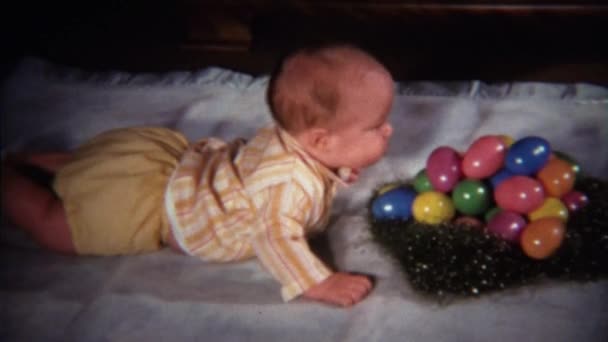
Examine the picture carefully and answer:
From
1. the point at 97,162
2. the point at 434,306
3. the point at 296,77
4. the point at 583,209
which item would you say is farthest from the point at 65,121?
the point at 583,209

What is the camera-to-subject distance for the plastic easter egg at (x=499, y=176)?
0.78 meters

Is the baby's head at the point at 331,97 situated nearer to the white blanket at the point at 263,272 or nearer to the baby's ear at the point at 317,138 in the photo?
the baby's ear at the point at 317,138

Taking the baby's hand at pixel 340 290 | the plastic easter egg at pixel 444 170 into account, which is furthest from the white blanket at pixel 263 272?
the plastic easter egg at pixel 444 170

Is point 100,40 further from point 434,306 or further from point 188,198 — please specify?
point 434,306

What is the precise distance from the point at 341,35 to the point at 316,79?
0.76 meters

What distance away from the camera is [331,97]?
0.69m

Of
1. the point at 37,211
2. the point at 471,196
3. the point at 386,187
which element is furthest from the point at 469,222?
the point at 37,211

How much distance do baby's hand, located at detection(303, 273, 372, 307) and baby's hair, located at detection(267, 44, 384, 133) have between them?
18 centimetres

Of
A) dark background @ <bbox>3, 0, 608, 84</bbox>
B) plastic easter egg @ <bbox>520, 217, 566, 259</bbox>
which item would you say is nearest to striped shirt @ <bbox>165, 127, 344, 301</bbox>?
plastic easter egg @ <bbox>520, 217, 566, 259</bbox>

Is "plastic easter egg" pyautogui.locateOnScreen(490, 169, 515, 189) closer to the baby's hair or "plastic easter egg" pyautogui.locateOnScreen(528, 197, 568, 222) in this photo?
"plastic easter egg" pyautogui.locateOnScreen(528, 197, 568, 222)

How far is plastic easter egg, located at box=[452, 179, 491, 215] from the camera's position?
0.78 meters

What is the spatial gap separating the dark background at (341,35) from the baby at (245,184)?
420 millimetres

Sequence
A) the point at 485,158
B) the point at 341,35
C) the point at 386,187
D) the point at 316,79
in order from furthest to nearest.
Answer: the point at 341,35 < the point at 386,187 < the point at 485,158 < the point at 316,79

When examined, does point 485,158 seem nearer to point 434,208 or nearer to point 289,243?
point 434,208
